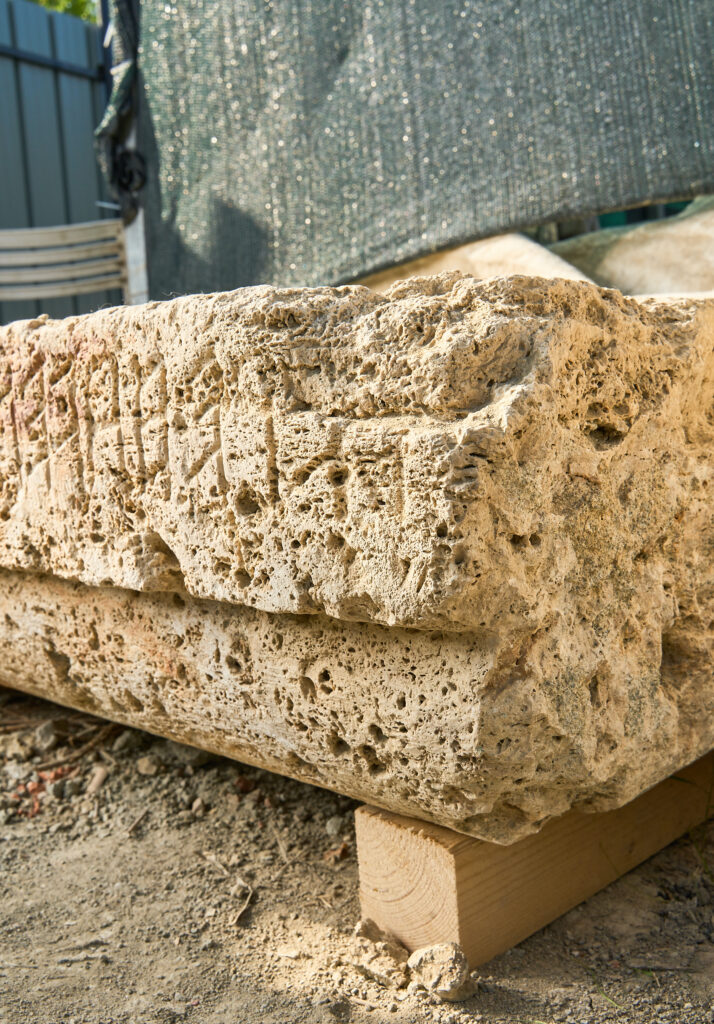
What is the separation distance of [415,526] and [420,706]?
30cm

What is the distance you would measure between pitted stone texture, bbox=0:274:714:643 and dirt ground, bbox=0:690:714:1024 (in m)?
0.54

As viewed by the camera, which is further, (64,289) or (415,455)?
(64,289)

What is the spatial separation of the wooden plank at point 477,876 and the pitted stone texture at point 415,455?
0.42 m

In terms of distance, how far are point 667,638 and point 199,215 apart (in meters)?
2.45

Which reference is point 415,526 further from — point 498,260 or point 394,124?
point 394,124

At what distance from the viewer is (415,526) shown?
4.12 ft

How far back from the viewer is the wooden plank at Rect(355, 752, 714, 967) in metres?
1.55

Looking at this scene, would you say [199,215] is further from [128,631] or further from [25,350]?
[128,631]

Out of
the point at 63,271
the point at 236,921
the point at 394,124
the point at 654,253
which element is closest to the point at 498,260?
the point at 654,253

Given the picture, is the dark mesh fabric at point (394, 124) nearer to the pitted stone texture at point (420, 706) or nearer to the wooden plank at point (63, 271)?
the wooden plank at point (63, 271)

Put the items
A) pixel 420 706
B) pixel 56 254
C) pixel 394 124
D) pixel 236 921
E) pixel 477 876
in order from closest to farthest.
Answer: pixel 420 706 → pixel 477 876 → pixel 236 921 → pixel 394 124 → pixel 56 254

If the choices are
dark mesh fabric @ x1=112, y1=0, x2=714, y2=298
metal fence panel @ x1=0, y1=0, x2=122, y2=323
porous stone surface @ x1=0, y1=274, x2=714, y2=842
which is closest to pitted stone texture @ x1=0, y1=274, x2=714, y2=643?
porous stone surface @ x1=0, y1=274, x2=714, y2=842

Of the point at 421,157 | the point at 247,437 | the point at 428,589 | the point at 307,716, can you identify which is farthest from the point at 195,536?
the point at 421,157

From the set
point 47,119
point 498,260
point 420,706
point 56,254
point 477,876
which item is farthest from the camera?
point 47,119
